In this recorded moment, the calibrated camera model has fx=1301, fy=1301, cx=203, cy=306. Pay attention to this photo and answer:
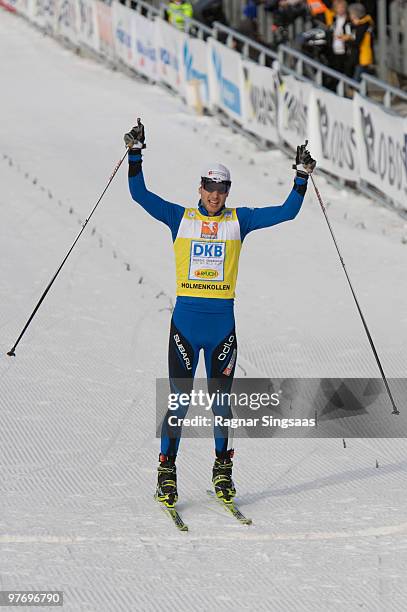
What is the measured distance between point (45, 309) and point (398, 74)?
444 inches

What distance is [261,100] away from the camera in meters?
18.6

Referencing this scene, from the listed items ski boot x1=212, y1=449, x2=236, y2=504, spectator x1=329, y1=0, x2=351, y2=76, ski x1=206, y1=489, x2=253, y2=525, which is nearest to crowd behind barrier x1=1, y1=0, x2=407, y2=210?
spectator x1=329, y1=0, x2=351, y2=76

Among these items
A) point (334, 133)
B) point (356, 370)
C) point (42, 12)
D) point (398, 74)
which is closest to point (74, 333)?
point (356, 370)

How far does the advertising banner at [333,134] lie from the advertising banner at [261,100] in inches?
50.9

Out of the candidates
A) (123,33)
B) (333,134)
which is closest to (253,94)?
(333,134)

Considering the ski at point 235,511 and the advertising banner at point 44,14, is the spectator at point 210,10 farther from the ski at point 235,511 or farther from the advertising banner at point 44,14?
the ski at point 235,511

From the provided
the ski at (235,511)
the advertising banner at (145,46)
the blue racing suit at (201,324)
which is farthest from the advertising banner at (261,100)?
the ski at (235,511)

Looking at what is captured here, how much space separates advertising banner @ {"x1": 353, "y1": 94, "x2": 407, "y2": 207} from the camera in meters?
14.5

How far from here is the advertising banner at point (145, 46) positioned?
73.6ft

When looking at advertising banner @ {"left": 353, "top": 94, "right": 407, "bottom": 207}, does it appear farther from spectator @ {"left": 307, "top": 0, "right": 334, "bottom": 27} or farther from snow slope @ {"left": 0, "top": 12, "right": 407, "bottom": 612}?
spectator @ {"left": 307, "top": 0, "right": 334, "bottom": 27}

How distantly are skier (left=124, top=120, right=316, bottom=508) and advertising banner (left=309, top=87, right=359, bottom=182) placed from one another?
8902 mm

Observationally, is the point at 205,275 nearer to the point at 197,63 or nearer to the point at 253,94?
the point at 253,94

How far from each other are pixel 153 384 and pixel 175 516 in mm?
2710

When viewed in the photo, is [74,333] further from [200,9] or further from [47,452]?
[200,9]
